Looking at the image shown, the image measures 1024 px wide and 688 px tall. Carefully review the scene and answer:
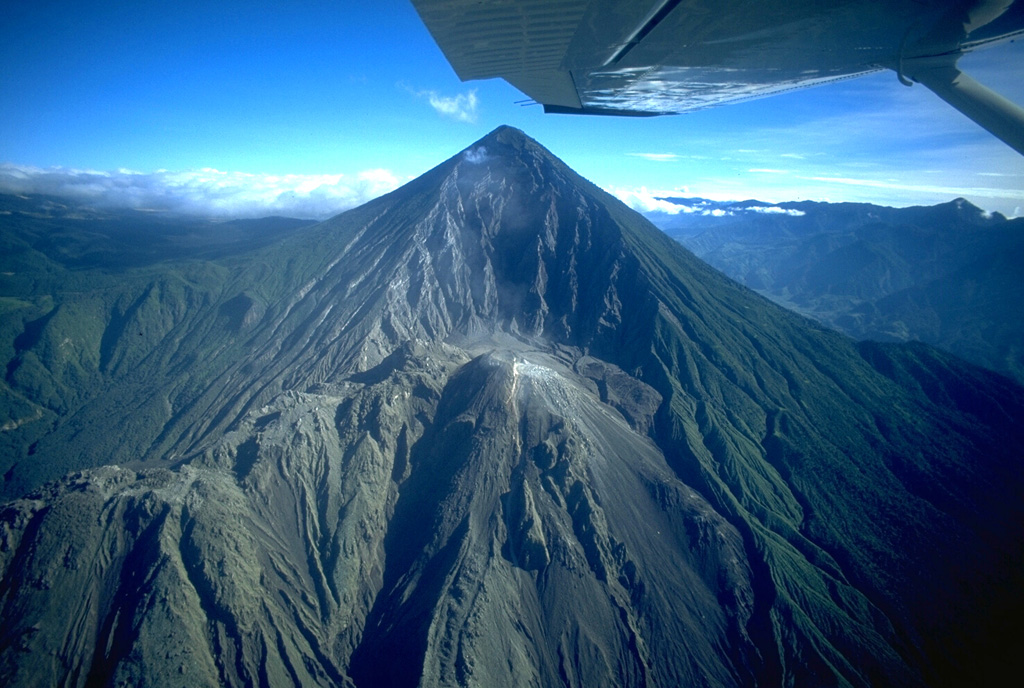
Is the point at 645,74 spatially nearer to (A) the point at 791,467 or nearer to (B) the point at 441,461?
(B) the point at 441,461

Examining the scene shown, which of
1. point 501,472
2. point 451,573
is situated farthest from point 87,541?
point 501,472

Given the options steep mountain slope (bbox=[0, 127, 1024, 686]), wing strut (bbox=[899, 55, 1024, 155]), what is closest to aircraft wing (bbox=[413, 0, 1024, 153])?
wing strut (bbox=[899, 55, 1024, 155])

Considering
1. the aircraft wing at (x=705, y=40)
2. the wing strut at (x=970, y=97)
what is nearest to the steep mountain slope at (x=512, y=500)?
the aircraft wing at (x=705, y=40)

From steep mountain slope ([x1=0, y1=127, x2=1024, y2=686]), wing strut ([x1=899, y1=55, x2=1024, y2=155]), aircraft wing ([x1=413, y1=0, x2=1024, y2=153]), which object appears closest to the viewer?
aircraft wing ([x1=413, y1=0, x2=1024, y2=153])

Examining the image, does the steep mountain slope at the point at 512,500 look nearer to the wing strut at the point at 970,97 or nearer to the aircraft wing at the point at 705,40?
the aircraft wing at the point at 705,40

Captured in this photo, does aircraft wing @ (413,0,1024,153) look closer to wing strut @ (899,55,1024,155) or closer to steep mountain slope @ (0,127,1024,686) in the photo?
wing strut @ (899,55,1024,155)

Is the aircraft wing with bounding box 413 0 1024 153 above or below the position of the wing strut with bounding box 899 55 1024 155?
above

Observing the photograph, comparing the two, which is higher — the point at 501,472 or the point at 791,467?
the point at 501,472
